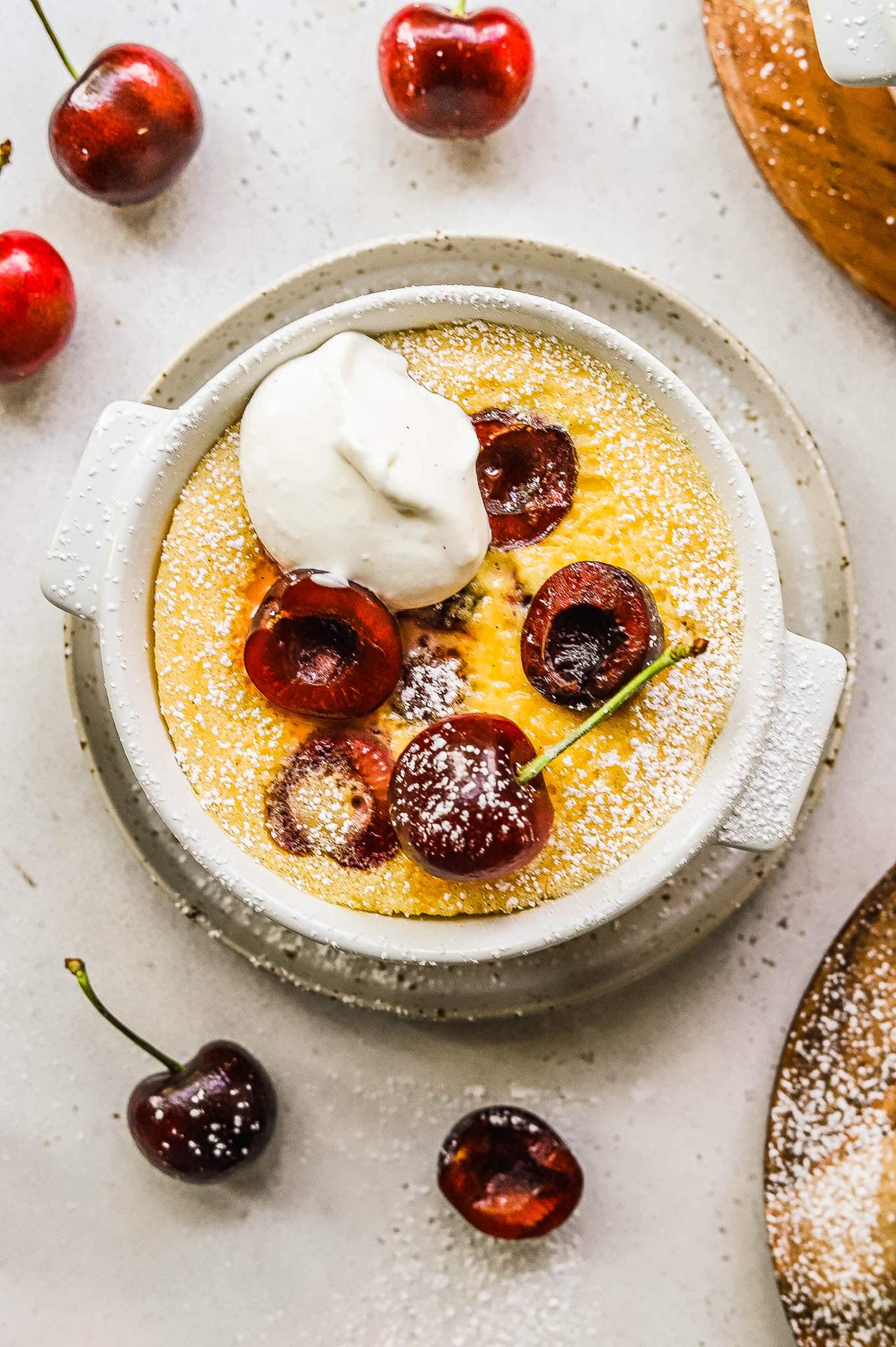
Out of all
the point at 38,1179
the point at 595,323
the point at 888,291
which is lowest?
the point at 38,1179

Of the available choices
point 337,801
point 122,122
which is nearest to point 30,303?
point 122,122

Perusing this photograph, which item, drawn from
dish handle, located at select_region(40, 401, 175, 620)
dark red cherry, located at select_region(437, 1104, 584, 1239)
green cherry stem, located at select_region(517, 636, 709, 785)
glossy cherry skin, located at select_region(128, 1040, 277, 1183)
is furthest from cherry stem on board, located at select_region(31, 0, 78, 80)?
dark red cherry, located at select_region(437, 1104, 584, 1239)

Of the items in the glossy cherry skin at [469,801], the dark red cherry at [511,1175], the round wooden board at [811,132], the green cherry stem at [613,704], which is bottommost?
the dark red cherry at [511,1175]

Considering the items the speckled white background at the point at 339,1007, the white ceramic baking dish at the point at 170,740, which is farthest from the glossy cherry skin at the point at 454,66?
the white ceramic baking dish at the point at 170,740

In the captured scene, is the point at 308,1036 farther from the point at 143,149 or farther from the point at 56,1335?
the point at 143,149

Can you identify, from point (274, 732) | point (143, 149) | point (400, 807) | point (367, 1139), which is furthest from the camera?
point (367, 1139)

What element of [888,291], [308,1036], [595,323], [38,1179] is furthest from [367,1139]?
[888,291]

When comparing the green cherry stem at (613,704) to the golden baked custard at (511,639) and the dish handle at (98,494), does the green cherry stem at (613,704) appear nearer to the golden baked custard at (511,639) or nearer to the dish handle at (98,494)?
the golden baked custard at (511,639)
